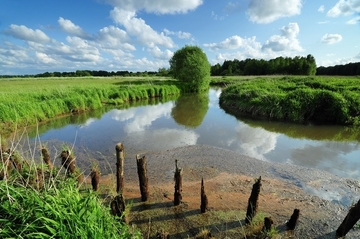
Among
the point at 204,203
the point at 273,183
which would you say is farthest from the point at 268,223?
the point at 273,183

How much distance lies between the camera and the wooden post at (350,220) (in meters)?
3.40

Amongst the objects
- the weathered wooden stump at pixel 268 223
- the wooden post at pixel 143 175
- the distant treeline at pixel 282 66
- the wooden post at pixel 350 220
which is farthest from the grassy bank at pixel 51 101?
the distant treeline at pixel 282 66

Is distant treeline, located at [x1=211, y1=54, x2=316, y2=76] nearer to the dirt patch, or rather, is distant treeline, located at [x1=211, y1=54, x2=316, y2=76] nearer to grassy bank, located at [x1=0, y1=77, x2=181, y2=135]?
grassy bank, located at [x1=0, y1=77, x2=181, y2=135]

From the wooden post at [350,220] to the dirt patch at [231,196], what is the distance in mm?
174

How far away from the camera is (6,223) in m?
2.40

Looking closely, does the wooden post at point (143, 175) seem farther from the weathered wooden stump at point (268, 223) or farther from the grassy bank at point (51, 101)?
the grassy bank at point (51, 101)

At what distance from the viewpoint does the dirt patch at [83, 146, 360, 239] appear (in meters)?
4.04

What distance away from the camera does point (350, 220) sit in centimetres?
352

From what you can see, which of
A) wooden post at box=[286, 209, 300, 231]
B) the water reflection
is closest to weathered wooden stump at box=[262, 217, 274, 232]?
wooden post at box=[286, 209, 300, 231]

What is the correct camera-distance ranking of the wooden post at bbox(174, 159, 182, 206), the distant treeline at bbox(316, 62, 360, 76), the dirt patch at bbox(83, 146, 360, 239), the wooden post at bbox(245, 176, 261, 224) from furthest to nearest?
the distant treeline at bbox(316, 62, 360, 76) < the wooden post at bbox(174, 159, 182, 206) < the dirt patch at bbox(83, 146, 360, 239) < the wooden post at bbox(245, 176, 261, 224)

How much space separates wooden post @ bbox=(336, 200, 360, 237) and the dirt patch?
0.17 metres

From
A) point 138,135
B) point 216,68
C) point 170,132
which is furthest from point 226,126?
point 216,68

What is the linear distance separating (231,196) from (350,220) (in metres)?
2.22

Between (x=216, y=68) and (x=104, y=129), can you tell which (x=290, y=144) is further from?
(x=216, y=68)
